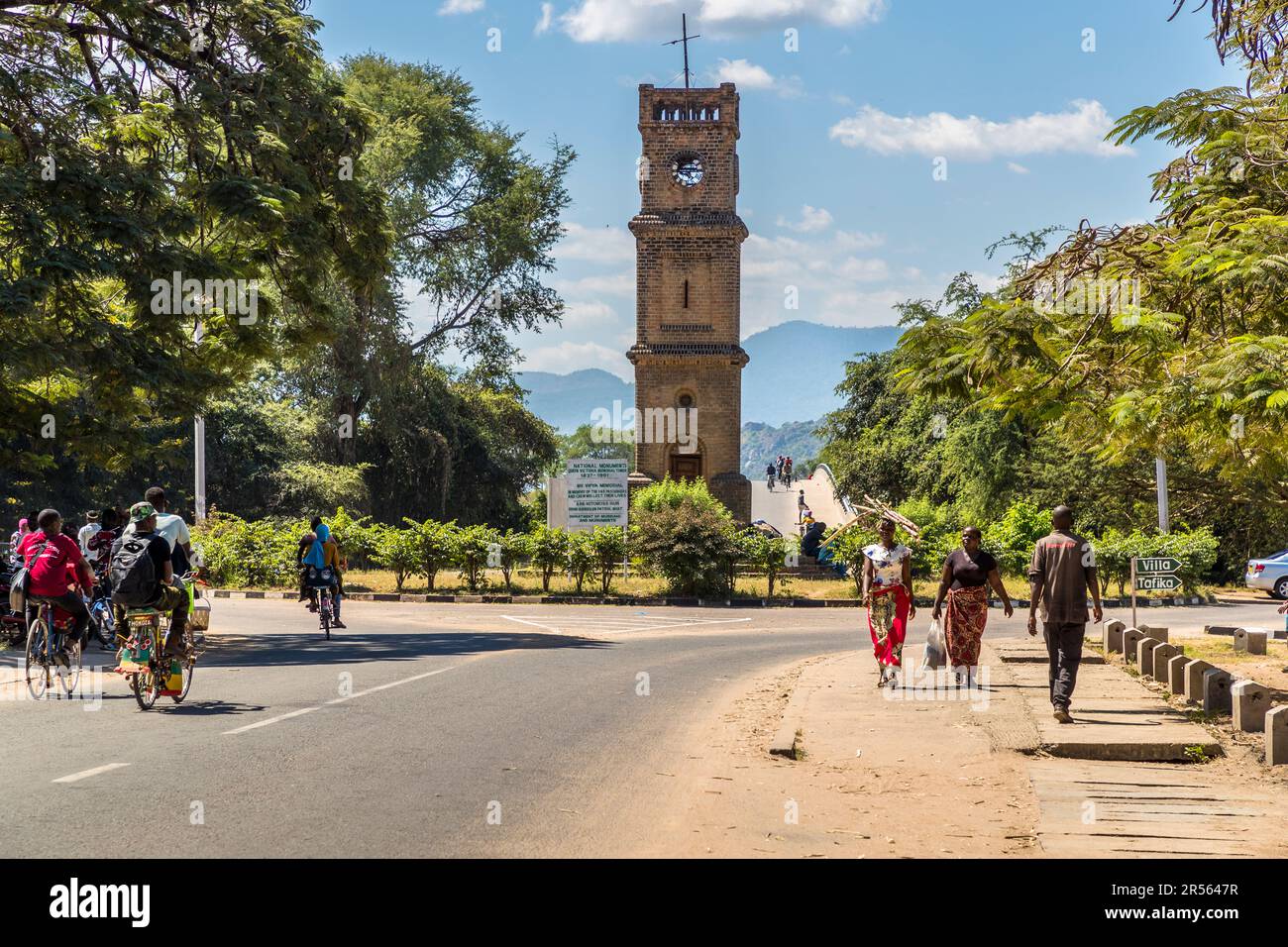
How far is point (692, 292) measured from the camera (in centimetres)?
4672

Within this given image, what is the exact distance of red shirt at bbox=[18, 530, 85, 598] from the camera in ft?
43.8

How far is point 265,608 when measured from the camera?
2836 centimetres

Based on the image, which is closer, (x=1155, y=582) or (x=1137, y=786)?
(x=1137, y=786)

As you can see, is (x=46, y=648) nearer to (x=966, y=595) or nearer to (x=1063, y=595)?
(x=966, y=595)

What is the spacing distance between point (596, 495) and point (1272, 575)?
57.9 feet

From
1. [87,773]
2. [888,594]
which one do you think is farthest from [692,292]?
[87,773]

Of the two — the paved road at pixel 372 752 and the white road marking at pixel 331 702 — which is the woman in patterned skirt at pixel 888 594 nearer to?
the paved road at pixel 372 752

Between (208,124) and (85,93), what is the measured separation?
240 centimetres

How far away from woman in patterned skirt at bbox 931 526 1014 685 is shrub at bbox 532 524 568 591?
1981 cm

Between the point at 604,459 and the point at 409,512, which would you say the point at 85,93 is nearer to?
the point at 604,459

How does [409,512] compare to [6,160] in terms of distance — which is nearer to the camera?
[6,160]

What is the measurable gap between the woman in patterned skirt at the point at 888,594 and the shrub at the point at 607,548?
17.8 metres

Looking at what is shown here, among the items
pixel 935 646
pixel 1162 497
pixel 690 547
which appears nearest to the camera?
pixel 935 646

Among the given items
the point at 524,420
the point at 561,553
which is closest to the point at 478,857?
the point at 561,553
